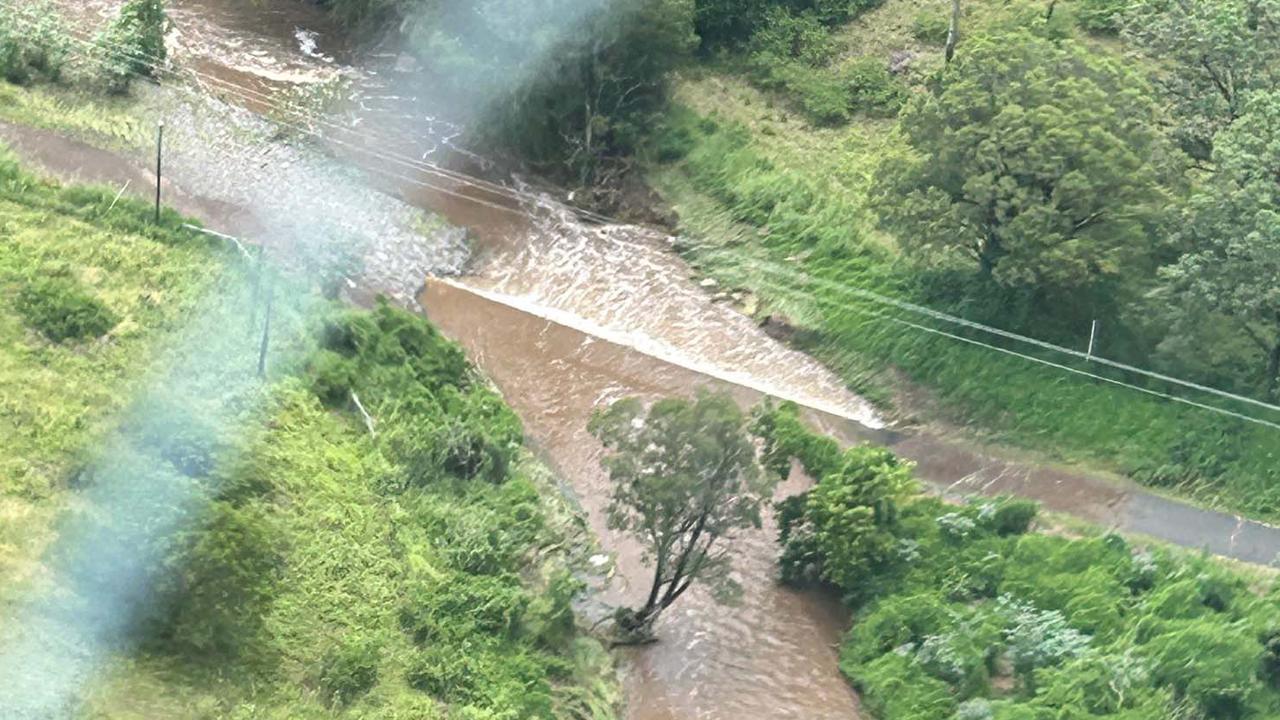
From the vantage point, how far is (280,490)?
26.6m

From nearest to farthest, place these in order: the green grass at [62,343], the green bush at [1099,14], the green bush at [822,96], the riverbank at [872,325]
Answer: the green grass at [62,343] < the riverbank at [872,325] < the green bush at [822,96] < the green bush at [1099,14]

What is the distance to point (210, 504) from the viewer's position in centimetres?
2411

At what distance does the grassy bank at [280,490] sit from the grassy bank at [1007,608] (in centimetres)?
426

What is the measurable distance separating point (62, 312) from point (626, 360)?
10643 millimetres

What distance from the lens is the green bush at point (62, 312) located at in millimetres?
28688

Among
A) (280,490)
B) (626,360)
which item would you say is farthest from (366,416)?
(626,360)

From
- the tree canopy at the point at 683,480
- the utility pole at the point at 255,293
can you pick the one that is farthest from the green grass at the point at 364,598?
the utility pole at the point at 255,293

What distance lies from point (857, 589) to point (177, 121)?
1909 centimetres

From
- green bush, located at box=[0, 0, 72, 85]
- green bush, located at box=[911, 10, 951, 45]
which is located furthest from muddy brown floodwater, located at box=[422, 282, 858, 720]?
green bush, located at box=[911, 10, 951, 45]

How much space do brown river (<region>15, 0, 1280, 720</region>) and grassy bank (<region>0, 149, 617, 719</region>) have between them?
1318 mm

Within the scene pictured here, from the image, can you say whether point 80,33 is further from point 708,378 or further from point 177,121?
point 708,378

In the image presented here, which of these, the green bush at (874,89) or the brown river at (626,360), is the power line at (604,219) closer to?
the brown river at (626,360)

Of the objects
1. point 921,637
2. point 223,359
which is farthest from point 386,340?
point 921,637

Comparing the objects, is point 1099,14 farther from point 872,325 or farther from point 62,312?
point 62,312
